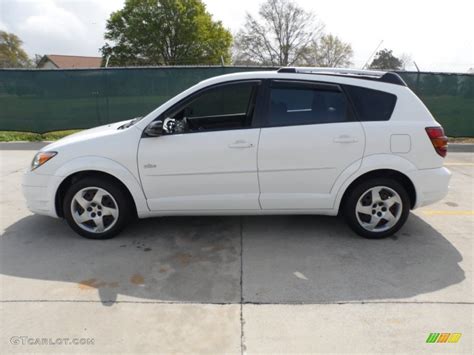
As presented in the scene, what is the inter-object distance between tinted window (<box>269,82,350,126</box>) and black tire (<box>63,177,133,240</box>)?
1771 mm

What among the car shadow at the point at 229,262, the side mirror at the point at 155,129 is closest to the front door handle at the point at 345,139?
the car shadow at the point at 229,262

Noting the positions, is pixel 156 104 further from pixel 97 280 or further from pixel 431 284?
pixel 431 284

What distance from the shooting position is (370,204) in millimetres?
3689

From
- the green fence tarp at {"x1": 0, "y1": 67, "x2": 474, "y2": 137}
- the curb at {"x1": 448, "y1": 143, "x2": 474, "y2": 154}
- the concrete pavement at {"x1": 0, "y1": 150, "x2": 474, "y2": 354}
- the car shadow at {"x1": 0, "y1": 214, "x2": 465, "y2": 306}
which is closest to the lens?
the concrete pavement at {"x1": 0, "y1": 150, "x2": 474, "y2": 354}

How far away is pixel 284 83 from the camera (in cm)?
361

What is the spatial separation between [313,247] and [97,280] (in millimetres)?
2134

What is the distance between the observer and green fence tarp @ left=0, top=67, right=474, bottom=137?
9172mm

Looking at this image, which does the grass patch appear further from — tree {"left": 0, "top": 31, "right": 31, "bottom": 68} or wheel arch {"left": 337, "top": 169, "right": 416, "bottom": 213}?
tree {"left": 0, "top": 31, "right": 31, "bottom": 68}

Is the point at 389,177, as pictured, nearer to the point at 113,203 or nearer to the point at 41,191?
the point at 113,203

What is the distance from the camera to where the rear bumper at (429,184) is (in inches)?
141

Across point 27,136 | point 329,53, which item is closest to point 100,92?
point 27,136

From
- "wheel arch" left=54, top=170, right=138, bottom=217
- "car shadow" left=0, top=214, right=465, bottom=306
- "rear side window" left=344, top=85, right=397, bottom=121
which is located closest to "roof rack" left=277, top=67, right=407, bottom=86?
"rear side window" left=344, top=85, right=397, bottom=121

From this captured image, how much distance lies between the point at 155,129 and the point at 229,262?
1527 mm

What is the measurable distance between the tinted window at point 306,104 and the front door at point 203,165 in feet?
0.78
